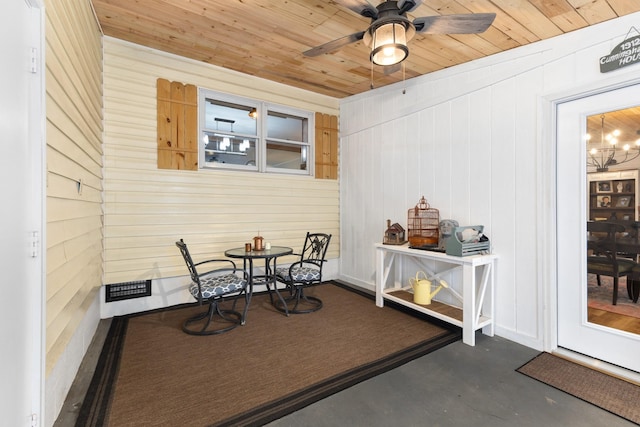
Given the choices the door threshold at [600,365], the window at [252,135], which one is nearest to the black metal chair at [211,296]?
the window at [252,135]

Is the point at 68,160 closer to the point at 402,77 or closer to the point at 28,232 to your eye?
the point at 28,232

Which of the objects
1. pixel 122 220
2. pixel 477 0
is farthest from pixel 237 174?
pixel 477 0

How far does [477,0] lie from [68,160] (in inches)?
122

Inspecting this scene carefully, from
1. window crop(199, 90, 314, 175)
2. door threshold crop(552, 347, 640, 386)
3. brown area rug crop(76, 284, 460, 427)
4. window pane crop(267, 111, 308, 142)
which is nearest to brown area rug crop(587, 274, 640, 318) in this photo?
door threshold crop(552, 347, 640, 386)

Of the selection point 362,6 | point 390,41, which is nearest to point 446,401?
point 390,41

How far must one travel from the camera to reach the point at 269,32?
2.92m

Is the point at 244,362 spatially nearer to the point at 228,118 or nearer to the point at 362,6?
the point at 362,6

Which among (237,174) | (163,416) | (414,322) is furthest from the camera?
(237,174)

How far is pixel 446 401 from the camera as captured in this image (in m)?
1.99

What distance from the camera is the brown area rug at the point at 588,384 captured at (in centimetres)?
191

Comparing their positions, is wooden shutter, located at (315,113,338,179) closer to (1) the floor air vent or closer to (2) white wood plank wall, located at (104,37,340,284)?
(2) white wood plank wall, located at (104,37,340,284)

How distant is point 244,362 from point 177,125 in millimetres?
2850

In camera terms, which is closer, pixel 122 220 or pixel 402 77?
pixel 122 220

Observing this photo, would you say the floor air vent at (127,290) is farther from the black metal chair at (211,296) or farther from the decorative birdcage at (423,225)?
the decorative birdcage at (423,225)
